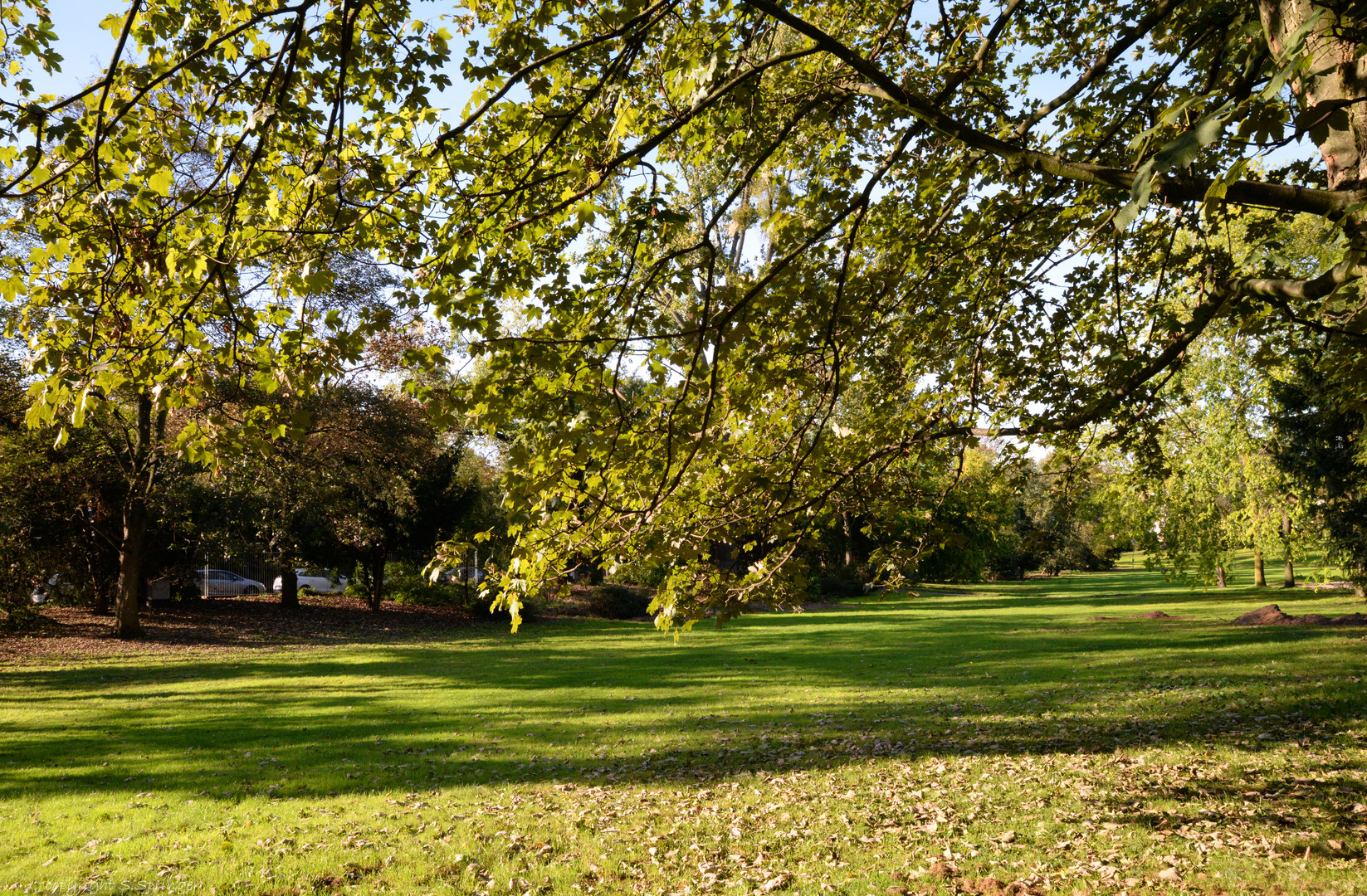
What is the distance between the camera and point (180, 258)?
3568 mm

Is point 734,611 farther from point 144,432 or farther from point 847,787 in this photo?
point 144,432

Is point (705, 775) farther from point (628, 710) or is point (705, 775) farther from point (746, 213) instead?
point (746, 213)

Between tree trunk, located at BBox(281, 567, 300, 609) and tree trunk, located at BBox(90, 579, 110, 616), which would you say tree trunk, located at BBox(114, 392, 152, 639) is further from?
tree trunk, located at BBox(281, 567, 300, 609)

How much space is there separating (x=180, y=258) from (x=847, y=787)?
6813mm

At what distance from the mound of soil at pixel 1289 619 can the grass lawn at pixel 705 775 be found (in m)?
2.10

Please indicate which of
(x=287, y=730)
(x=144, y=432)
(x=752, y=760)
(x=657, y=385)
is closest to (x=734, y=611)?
(x=657, y=385)

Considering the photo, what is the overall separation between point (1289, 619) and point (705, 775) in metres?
17.7

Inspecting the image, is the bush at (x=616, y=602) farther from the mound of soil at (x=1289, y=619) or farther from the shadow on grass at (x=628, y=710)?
the mound of soil at (x=1289, y=619)

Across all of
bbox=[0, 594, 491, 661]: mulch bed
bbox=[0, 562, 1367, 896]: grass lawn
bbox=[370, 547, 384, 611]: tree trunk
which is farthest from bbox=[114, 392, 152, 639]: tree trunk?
bbox=[370, 547, 384, 611]: tree trunk

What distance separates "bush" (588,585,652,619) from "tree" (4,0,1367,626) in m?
22.0

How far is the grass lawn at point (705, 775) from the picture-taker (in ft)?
18.3

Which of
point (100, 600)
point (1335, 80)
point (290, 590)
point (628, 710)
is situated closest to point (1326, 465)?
point (628, 710)

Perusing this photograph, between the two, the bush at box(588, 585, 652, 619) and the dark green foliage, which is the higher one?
the dark green foliage

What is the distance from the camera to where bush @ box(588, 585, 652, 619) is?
91.8ft
